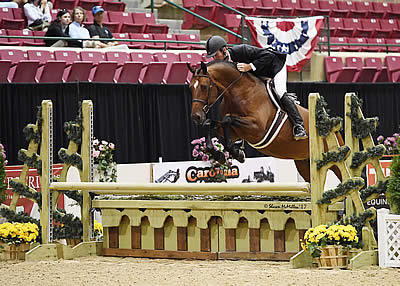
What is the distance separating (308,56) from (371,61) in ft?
5.56

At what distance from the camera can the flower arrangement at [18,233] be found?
275 inches

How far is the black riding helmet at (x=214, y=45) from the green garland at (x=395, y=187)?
6.89ft

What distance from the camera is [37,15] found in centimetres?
1166

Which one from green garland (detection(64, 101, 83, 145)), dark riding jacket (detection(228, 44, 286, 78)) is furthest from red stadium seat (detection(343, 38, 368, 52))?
green garland (detection(64, 101, 83, 145))

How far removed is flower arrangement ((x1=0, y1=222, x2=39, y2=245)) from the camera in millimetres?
6977

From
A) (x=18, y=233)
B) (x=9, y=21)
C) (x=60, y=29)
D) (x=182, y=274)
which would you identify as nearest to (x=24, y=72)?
(x=60, y=29)

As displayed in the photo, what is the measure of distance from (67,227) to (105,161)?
1.85 m

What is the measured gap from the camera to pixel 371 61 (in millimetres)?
13344

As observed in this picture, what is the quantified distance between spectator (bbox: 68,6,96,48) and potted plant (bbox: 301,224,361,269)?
6079 millimetres

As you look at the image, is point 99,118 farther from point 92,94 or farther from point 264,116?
point 264,116

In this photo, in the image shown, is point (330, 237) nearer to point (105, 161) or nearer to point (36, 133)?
point (36, 133)

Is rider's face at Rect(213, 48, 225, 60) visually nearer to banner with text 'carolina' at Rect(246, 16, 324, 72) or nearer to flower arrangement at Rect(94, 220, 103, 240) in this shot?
flower arrangement at Rect(94, 220, 103, 240)

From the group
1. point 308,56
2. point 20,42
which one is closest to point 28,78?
point 20,42

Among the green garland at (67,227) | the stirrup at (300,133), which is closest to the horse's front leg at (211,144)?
the stirrup at (300,133)
